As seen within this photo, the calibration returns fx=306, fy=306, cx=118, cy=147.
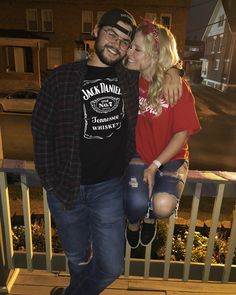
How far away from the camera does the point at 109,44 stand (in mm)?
2264

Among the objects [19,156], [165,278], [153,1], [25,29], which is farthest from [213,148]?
[25,29]

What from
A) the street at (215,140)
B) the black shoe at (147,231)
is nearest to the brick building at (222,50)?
the street at (215,140)

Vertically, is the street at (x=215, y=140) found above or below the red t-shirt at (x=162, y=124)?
below

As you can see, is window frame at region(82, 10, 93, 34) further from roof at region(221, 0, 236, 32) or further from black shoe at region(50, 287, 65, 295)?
black shoe at region(50, 287, 65, 295)

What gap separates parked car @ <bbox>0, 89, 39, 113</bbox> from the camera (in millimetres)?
15570

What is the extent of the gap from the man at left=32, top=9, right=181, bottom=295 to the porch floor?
73 centimetres

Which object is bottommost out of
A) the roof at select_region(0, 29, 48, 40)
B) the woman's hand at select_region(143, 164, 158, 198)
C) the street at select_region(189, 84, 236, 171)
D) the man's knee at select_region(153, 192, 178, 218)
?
the street at select_region(189, 84, 236, 171)

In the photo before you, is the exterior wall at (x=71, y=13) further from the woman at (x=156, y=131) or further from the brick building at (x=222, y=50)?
the woman at (x=156, y=131)

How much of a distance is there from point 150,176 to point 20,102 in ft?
47.4

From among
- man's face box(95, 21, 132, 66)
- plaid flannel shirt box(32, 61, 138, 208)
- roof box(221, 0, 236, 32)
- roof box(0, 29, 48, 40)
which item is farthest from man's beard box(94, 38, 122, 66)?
roof box(221, 0, 236, 32)

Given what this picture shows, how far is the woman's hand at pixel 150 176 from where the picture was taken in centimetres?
243

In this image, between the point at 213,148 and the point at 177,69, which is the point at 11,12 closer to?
the point at 213,148

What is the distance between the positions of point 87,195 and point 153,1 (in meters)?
24.1

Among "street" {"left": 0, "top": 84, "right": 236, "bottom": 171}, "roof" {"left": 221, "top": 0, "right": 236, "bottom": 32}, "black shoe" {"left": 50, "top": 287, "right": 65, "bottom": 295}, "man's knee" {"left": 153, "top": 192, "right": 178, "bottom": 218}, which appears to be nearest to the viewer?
"man's knee" {"left": 153, "top": 192, "right": 178, "bottom": 218}
